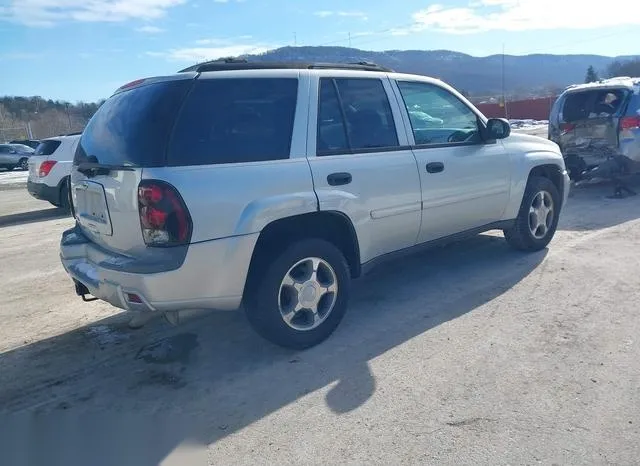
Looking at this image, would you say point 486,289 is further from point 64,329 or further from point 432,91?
point 64,329

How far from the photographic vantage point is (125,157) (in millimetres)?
3617

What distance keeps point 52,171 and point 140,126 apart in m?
8.97

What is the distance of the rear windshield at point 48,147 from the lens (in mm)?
11719

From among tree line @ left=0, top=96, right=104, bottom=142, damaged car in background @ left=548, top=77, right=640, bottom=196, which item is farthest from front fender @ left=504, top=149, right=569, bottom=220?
tree line @ left=0, top=96, right=104, bottom=142

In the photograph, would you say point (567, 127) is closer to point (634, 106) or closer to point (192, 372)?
point (634, 106)

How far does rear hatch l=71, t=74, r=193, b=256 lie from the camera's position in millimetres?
3510

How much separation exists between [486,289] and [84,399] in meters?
3.39

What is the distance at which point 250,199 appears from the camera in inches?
143

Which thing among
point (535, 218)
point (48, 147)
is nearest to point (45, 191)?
point (48, 147)

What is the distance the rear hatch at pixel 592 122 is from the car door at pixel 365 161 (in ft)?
19.2

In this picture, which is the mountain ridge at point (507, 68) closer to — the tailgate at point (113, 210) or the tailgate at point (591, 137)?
the tailgate at point (591, 137)

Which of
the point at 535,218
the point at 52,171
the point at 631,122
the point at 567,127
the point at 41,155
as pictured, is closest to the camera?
the point at 535,218

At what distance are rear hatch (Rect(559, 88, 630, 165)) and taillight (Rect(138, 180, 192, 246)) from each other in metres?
7.88

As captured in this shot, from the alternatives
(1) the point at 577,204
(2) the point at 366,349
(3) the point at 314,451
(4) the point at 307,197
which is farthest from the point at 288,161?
(1) the point at 577,204
